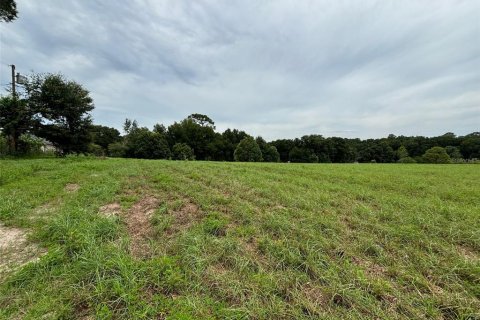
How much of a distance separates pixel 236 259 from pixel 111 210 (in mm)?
3006

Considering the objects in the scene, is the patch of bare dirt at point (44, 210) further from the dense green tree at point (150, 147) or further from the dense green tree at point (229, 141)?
the dense green tree at point (229, 141)

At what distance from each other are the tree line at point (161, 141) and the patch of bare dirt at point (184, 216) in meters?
15.3

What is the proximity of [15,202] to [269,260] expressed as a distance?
553cm

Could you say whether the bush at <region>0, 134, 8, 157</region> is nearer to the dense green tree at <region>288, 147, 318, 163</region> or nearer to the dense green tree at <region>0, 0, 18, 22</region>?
the dense green tree at <region>0, 0, 18, 22</region>

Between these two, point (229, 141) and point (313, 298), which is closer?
point (313, 298)

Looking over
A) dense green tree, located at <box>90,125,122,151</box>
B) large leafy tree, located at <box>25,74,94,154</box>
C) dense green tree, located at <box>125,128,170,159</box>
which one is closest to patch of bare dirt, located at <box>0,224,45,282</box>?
large leafy tree, located at <box>25,74,94,154</box>

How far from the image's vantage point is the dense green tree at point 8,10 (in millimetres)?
12945

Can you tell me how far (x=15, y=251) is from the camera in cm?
295

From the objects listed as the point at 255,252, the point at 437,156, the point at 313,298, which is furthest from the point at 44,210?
the point at 437,156

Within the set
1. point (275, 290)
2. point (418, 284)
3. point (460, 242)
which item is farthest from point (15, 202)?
point (460, 242)

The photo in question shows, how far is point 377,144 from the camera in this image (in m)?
66.4

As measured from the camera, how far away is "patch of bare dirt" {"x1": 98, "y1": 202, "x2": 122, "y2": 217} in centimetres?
411

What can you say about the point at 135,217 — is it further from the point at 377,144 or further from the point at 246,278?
the point at 377,144

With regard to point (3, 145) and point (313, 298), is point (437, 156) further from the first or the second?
point (3, 145)
